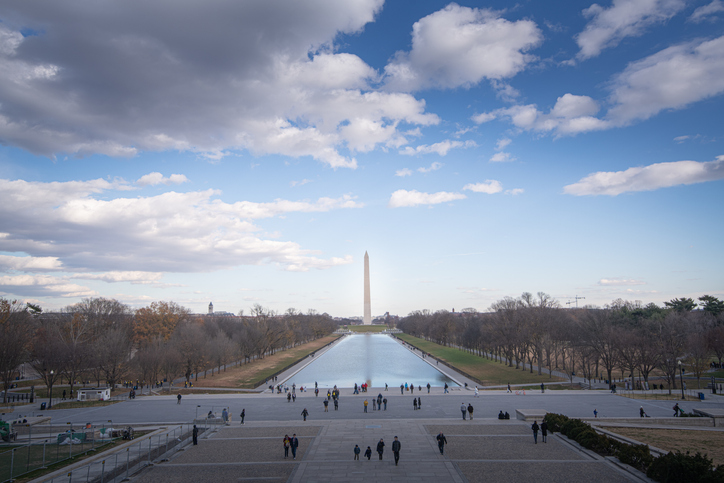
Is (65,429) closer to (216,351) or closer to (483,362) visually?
(216,351)

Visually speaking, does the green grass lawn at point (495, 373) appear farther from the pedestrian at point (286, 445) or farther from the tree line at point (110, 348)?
the tree line at point (110, 348)

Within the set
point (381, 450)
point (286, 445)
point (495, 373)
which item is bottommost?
point (495, 373)

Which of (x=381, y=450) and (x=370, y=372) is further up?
(x=381, y=450)

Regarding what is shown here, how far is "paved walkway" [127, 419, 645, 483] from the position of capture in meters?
15.4

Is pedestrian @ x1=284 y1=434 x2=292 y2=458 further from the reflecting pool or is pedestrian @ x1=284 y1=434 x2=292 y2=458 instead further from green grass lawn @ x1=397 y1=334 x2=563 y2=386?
green grass lawn @ x1=397 y1=334 x2=563 y2=386

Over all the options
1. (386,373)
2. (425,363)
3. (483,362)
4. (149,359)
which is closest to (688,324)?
(483,362)

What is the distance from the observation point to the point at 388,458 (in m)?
17.7

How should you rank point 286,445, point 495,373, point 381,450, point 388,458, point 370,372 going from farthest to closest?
point 370,372
point 495,373
point 388,458
point 286,445
point 381,450

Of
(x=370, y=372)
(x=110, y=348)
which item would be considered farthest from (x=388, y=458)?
(x=370, y=372)

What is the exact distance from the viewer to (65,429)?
23.1 metres

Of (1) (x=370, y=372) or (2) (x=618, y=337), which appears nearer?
(2) (x=618, y=337)

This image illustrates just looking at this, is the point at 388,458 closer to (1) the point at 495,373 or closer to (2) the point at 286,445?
(2) the point at 286,445

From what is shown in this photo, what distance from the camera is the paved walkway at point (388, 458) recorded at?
15.4 metres

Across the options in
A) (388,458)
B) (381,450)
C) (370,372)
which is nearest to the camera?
(381,450)
